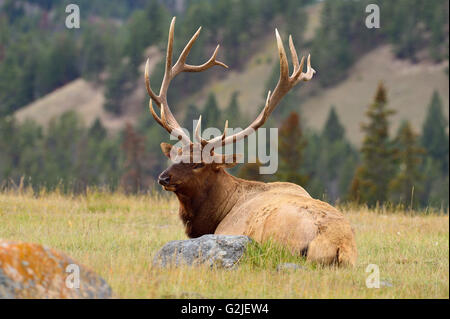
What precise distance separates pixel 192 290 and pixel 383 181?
2101 inches

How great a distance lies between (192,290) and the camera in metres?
6.87

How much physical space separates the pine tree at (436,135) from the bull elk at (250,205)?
269 ft

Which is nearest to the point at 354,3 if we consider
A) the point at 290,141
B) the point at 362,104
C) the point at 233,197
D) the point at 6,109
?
the point at 362,104

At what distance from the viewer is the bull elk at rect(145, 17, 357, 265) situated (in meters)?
8.19

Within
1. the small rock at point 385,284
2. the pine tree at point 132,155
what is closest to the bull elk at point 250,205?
the small rock at point 385,284

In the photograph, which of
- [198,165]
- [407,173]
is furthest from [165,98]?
[407,173]

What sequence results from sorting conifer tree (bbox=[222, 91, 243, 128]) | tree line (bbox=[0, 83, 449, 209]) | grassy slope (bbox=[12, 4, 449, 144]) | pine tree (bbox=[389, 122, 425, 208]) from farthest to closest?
grassy slope (bbox=[12, 4, 449, 144]) < conifer tree (bbox=[222, 91, 243, 128]) < tree line (bbox=[0, 83, 449, 209]) < pine tree (bbox=[389, 122, 425, 208])

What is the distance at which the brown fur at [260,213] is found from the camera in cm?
816

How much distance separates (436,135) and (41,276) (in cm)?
9143

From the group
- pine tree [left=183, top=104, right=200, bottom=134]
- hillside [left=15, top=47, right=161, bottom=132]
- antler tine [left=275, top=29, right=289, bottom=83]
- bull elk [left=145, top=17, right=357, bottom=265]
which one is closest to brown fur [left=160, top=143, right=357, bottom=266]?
bull elk [left=145, top=17, right=357, bottom=265]

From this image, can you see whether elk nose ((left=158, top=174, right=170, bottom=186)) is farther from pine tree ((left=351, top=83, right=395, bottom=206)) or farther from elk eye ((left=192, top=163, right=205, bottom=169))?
pine tree ((left=351, top=83, right=395, bottom=206))

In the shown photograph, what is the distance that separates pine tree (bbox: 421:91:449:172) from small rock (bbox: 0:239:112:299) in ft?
283

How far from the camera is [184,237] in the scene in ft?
34.6
